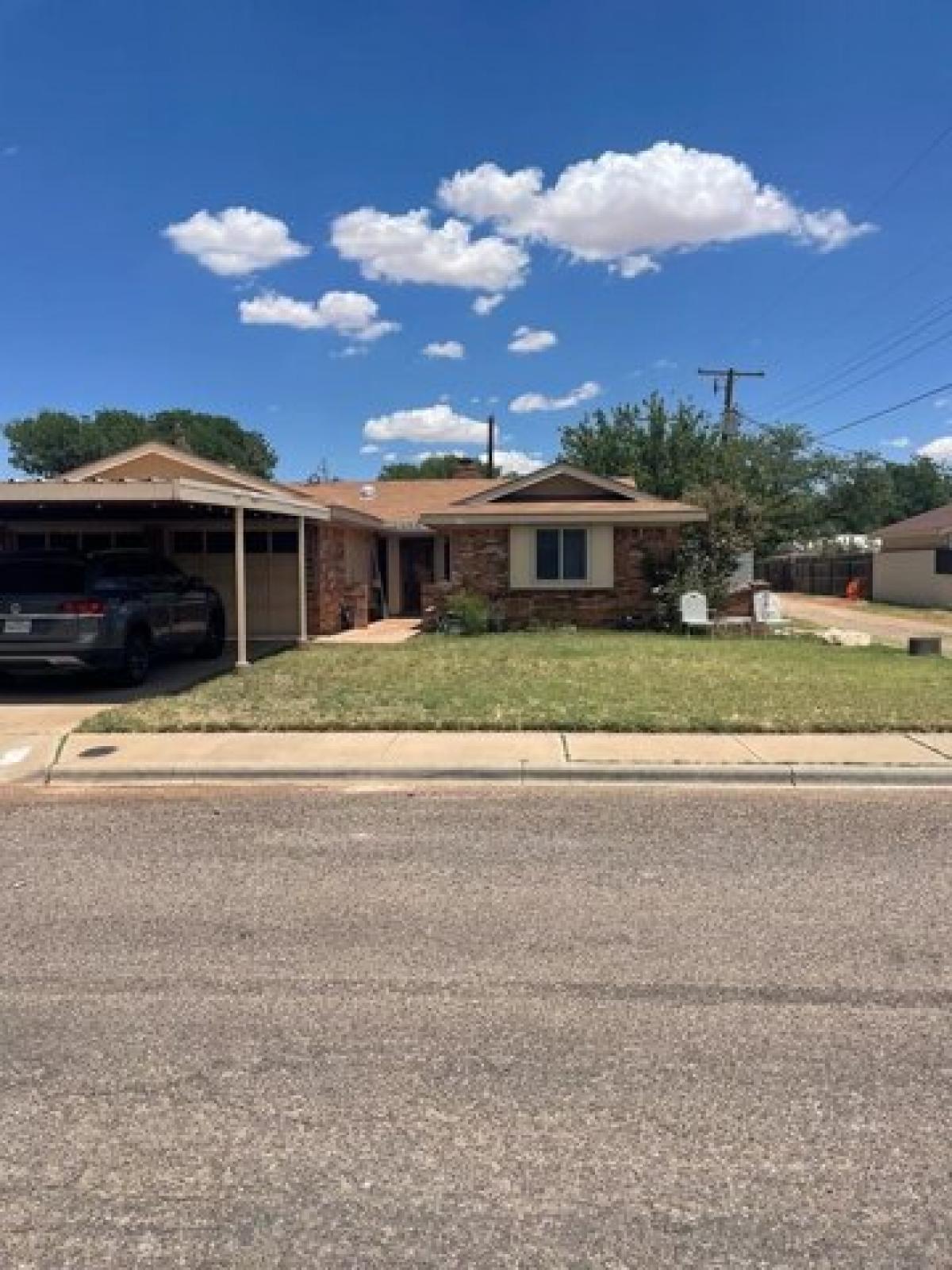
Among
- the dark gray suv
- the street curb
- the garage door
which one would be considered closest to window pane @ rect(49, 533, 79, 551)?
the garage door

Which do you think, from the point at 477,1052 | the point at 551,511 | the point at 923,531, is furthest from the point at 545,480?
the point at 477,1052

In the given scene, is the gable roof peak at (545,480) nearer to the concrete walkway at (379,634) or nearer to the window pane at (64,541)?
the concrete walkway at (379,634)

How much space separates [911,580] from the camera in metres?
34.9

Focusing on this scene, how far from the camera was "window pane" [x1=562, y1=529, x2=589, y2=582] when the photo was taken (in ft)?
71.3

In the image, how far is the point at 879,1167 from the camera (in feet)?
10.0

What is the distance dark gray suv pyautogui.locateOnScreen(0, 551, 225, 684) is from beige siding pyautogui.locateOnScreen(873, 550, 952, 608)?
2498cm

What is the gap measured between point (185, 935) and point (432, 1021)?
5.21 feet

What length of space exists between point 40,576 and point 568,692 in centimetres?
651

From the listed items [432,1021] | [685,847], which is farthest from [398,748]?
[432,1021]

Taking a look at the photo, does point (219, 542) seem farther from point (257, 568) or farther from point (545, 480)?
point (545, 480)

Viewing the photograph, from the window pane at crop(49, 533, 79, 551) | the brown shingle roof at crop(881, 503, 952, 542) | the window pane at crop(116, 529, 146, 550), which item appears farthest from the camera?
the brown shingle roof at crop(881, 503, 952, 542)

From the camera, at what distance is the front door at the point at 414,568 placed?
92.8ft

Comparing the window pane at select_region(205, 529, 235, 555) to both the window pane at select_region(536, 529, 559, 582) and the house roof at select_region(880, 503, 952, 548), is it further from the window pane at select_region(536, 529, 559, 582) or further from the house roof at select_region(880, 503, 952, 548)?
the house roof at select_region(880, 503, 952, 548)

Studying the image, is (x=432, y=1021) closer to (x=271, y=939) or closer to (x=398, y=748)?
(x=271, y=939)
